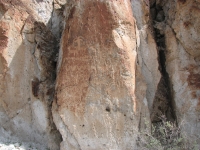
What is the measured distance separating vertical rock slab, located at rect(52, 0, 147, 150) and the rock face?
1 centimetres

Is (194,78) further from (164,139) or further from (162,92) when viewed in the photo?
(164,139)

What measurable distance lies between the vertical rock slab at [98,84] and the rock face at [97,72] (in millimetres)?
13

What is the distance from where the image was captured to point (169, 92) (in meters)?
4.10

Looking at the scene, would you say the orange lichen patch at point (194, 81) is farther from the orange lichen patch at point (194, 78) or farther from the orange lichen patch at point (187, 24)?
the orange lichen patch at point (187, 24)

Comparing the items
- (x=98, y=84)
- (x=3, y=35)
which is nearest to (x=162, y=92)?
(x=98, y=84)

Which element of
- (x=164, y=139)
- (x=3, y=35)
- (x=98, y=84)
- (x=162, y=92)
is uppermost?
(x=3, y=35)

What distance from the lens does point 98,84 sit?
143 inches

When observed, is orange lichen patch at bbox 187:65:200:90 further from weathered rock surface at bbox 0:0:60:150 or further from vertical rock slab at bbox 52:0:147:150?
weathered rock surface at bbox 0:0:60:150

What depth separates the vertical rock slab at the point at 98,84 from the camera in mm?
3611

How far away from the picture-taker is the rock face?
3.62m

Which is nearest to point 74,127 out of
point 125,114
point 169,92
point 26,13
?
point 125,114

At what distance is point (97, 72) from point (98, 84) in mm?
164

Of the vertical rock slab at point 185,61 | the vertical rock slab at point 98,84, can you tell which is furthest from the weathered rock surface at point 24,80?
the vertical rock slab at point 185,61

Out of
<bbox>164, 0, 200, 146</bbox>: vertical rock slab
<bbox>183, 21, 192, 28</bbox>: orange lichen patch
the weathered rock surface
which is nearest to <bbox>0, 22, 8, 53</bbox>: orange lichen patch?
the weathered rock surface
